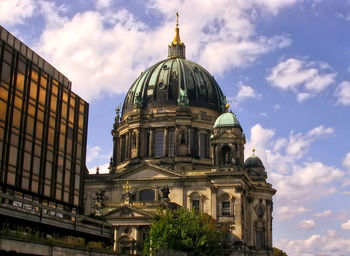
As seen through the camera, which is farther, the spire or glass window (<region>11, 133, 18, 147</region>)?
the spire

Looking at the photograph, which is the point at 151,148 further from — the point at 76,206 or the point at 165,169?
the point at 76,206

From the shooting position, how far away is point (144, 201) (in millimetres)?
85625

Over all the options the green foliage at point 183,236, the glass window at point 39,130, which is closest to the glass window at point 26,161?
the glass window at point 39,130

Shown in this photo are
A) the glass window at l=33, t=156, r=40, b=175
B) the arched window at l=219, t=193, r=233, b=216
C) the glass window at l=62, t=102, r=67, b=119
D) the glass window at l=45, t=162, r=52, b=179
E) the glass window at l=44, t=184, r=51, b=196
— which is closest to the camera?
the glass window at l=33, t=156, r=40, b=175

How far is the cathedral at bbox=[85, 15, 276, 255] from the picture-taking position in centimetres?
8031

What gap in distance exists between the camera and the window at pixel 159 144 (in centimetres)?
9719

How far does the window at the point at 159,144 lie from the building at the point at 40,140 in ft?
114

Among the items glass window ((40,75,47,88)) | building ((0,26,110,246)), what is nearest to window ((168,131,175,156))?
building ((0,26,110,246))

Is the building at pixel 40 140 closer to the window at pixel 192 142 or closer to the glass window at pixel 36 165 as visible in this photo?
the glass window at pixel 36 165

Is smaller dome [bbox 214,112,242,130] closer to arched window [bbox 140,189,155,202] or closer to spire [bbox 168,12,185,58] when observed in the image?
arched window [bbox 140,189,155,202]

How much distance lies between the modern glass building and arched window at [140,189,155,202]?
26.9 m

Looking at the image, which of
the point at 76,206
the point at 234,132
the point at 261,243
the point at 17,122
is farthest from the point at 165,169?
the point at 17,122

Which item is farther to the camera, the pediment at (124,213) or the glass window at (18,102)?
the pediment at (124,213)

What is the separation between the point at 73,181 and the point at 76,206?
2.75 m
